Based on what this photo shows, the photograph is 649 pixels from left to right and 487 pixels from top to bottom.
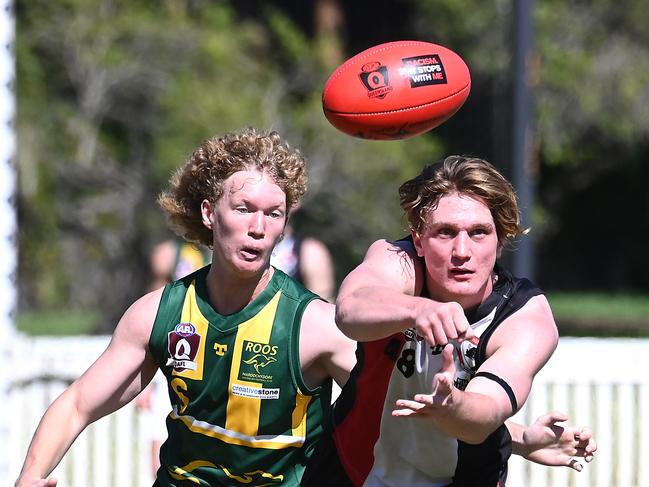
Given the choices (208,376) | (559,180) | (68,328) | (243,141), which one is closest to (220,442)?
(208,376)

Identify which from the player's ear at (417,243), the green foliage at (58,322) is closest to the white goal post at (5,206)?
the player's ear at (417,243)

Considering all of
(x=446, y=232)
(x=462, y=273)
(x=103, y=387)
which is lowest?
(x=103, y=387)

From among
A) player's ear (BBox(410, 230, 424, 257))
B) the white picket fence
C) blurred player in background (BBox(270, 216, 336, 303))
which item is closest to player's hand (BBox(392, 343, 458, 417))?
player's ear (BBox(410, 230, 424, 257))

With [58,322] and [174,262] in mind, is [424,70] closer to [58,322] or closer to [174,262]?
[174,262]

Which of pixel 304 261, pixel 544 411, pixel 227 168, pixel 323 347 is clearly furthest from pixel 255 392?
pixel 544 411

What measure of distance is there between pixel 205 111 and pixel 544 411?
32.3 feet

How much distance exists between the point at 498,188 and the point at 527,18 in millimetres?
4513

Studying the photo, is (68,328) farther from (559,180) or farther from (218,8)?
(559,180)

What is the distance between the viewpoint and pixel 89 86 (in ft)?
64.4

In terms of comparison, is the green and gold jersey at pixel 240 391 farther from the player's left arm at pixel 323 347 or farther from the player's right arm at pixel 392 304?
the player's right arm at pixel 392 304

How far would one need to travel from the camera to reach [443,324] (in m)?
3.03

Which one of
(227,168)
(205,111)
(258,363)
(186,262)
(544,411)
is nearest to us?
(258,363)

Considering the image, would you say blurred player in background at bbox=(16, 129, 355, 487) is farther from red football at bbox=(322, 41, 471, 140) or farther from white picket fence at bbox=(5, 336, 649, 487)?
white picket fence at bbox=(5, 336, 649, 487)

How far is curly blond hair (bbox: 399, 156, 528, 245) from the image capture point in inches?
144
